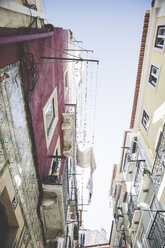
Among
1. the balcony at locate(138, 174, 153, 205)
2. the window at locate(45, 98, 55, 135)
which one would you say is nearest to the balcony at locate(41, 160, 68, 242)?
the window at locate(45, 98, 55, 135)

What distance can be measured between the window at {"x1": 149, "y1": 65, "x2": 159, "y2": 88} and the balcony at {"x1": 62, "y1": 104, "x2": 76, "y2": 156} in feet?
14.3

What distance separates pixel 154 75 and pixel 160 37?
5.00ft

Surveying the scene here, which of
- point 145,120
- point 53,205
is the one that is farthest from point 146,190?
point 53,205

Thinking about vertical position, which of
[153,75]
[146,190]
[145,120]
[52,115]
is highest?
[153,75]

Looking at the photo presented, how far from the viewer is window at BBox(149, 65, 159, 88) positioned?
6938 mm

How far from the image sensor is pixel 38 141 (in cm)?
473

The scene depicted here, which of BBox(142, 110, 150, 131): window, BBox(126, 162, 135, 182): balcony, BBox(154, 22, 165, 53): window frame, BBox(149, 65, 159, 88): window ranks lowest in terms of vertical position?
BBox(126, 162, 135, 182): balcony

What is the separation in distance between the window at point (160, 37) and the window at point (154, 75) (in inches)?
34.2

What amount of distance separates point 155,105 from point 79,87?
21.0 ft

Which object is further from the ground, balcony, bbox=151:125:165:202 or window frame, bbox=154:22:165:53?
window frame, bbox=154:22:165:53

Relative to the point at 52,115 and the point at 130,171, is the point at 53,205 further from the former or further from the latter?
the point at 130,171

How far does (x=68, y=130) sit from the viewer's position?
887 cm

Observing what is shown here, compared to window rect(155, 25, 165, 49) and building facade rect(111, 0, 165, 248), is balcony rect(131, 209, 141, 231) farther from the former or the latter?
window rect(155, 25, 165, 49)

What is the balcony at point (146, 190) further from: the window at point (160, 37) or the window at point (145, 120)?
the window at point (160, 37)
